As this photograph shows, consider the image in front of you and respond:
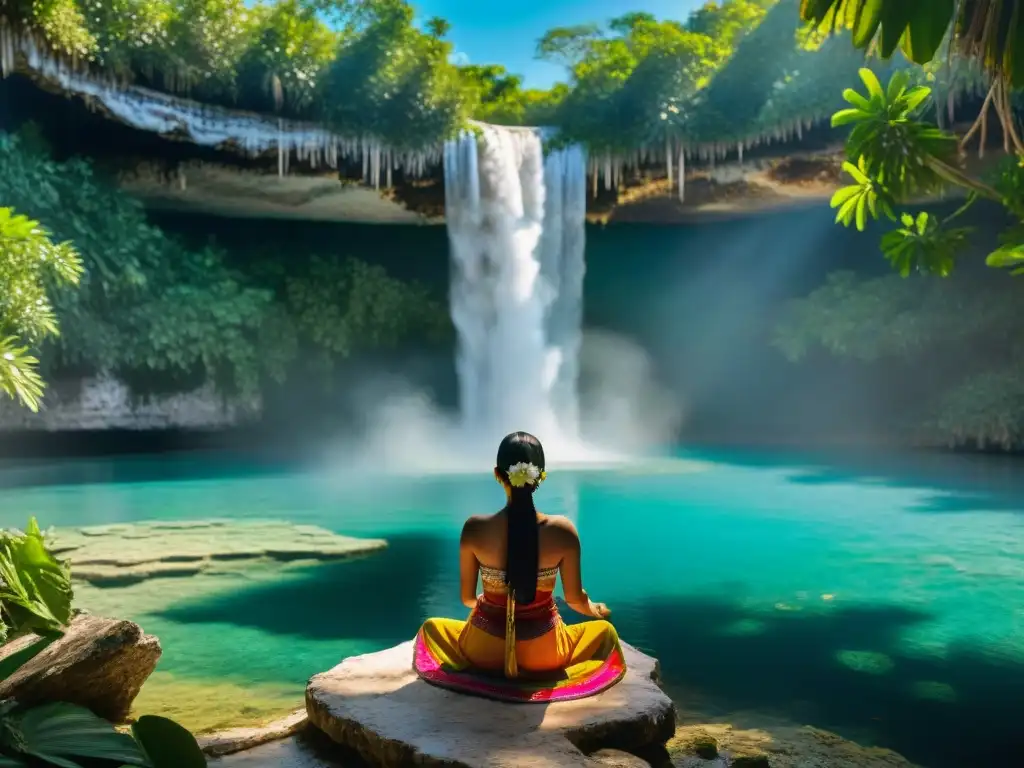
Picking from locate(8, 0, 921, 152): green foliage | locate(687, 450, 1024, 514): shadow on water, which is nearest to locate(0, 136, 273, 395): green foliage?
locate(8, 0, 921, 152): green foliage

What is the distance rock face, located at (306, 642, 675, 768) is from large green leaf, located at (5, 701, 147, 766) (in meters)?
0.60

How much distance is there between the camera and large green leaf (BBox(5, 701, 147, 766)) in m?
2.18

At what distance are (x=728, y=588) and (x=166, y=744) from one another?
14.4 feet

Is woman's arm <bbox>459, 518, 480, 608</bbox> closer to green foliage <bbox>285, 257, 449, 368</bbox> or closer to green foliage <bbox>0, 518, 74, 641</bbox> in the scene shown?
green foliage <bbox>0, 518, 74, 641</bbox>

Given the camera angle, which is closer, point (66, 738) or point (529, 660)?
point (66, 738)

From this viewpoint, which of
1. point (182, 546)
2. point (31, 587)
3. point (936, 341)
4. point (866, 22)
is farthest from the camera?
point (936, 341)

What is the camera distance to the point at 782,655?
4.46 metres

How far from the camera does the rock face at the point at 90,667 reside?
282 cm

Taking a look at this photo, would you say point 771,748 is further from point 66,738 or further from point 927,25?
point 927,25

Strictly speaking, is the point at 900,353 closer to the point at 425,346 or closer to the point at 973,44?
the point at 425,346

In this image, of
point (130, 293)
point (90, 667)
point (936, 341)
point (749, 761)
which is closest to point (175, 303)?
point (130, 293)

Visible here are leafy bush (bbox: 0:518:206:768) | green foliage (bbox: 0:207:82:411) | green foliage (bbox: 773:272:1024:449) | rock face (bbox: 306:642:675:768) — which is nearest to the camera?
leafy bush (bbox: 0:518:206:768)

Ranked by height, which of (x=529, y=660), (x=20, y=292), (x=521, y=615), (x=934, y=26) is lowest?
(x=529, y=660)

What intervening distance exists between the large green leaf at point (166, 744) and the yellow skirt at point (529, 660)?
83 cm
